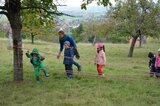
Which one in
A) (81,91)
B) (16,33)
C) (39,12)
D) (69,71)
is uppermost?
(39,12)

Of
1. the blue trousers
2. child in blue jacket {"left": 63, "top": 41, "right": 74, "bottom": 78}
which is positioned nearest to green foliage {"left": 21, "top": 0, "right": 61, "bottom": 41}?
child in blue jacket {"left": 63, "top": 41, "right": 74, "bottom": 78}

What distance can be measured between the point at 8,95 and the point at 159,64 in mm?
6308

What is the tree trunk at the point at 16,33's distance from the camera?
1212 centimetres

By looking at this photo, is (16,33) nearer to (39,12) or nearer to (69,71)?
(39,12)

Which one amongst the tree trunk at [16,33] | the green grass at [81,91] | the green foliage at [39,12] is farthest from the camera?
the green foliage at [39,12]

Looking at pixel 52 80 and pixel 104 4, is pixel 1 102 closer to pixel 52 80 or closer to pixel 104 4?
pixel 52 80

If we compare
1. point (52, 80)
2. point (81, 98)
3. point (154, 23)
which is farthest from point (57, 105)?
point (154, 23)

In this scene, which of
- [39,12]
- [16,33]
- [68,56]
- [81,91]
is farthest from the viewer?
[39,12]

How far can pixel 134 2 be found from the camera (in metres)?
33.0

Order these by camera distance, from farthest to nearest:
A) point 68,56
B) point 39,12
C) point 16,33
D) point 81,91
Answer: point 39,12
point 68,56
point 16,33
point 81,91

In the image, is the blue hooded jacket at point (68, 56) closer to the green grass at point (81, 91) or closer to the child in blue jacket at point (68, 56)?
the child in blue jacket at point (68, 56)

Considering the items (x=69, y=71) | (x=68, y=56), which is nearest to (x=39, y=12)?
(x=68, y=56)

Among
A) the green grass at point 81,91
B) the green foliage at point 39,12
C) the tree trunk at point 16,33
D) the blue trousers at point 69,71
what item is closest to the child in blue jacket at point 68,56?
the blue trousers at point 69,71

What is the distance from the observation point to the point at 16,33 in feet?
40.5
